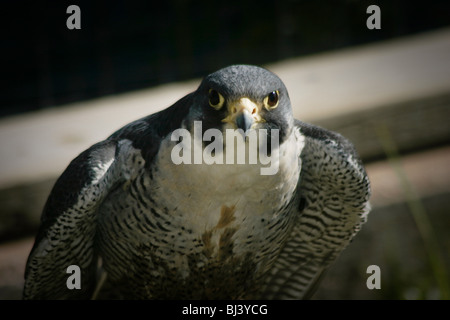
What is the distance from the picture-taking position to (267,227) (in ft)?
9.46

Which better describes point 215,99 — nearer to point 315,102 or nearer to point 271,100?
point 271,100

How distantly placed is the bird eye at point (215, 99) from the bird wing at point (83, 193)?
0.17 metres

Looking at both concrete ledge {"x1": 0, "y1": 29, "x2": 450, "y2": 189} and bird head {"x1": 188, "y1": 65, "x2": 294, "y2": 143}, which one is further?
concrete ledge {"x1": 0, "y1": 29, "x2": 450, "y2": 189}

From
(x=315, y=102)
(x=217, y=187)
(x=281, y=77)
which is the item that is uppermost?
(x=281, y=77)

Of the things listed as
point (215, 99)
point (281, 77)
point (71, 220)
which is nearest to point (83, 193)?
point (71, 220)

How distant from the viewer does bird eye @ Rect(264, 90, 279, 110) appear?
251 cm

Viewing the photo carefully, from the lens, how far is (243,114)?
2373 millimetres

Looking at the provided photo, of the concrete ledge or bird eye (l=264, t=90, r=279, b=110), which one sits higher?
bird eye (l=264, t=90, r=279, b=110)

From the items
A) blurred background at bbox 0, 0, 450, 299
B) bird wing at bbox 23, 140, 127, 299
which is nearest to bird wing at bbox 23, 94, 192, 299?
bird wing at bbox 23, 140, 127, 299

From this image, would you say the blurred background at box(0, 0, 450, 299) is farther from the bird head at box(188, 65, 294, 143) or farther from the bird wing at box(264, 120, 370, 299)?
the bird head at box(188, 65, 294, 143)

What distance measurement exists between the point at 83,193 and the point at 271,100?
0.88 m

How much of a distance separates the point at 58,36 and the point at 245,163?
2.94 m

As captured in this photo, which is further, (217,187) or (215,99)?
(217,187)

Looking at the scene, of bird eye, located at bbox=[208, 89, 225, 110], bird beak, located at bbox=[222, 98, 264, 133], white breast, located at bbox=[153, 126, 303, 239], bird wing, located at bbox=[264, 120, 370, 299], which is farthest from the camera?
bird wing, located at bbox=[264, 120, 370, 299]
